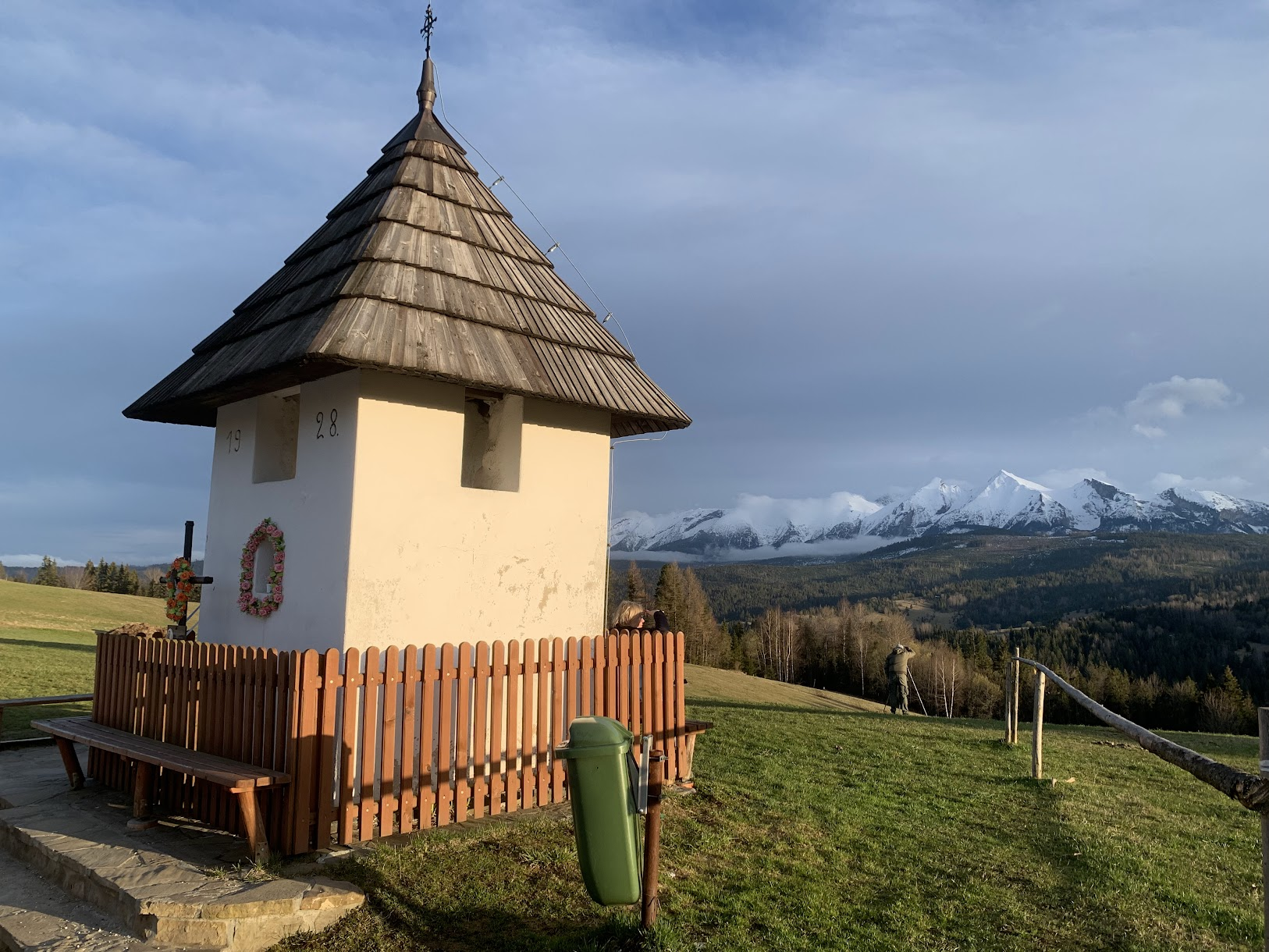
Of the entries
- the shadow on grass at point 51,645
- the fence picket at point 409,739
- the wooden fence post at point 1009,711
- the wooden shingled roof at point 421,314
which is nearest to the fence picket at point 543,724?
the fence picket at point 409,739

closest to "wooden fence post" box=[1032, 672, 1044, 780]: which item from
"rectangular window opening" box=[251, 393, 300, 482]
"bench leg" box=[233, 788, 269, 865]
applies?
"bench leg" box=[233, 788, 269, 865]

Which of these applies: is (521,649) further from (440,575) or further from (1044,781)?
(1044,781)

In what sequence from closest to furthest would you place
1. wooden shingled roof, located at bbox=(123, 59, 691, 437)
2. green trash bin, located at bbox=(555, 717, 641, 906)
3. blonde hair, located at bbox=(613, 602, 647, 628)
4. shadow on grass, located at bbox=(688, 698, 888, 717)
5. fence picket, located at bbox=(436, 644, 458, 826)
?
green trash bin, located at bbox=(555, 717, 641, 906) → fence picket, located at bbox=(436, 644, 458, 826) → wooden shingled roof, located at bbox=(123, 59, 691, 437) → blonde hair, located at bbox=(613, 602, 647, 628) → shadow on grass, located at bbox=(688, 698, 888, 717)

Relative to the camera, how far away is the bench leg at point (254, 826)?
5840 millimetres

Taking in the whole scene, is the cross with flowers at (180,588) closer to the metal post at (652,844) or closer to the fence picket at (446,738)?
the fence picket at (446,738)

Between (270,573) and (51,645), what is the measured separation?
→ 23311 mm

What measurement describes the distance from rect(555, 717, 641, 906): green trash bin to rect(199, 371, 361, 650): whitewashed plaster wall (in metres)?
3.64

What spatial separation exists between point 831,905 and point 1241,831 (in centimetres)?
552

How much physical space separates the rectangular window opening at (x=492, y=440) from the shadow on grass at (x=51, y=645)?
21.7 meters

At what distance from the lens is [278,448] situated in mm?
9719

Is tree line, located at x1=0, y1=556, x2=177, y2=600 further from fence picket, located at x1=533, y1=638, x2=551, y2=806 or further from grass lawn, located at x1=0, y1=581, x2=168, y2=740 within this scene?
fence picket, located at x1=533, y1=638, x2=551, y2=806

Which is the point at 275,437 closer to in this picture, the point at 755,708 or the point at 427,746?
the point at 427,746

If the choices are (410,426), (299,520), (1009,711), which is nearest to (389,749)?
(299,520)

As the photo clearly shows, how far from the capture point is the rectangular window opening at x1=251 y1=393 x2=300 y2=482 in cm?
934
